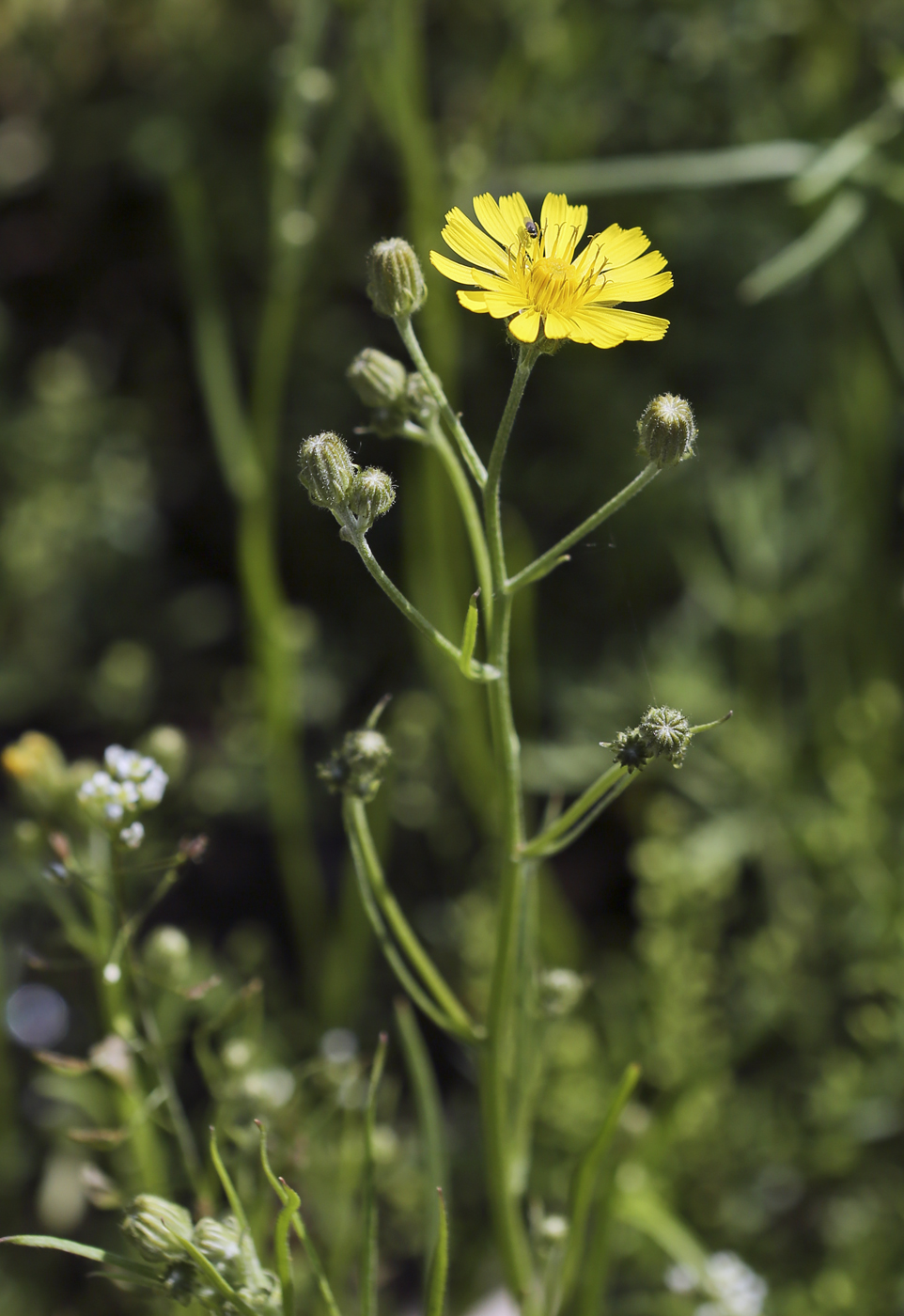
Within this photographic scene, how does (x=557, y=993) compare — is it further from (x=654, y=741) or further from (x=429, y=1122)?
(x=654, y=741)

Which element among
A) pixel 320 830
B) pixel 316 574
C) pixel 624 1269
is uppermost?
pixel 316 574

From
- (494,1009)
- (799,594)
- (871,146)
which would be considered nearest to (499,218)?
(494,1009)

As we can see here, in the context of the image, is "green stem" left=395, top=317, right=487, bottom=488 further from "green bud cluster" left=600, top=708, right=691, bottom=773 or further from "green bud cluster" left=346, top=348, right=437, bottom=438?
"green bud cluster" left=600, top=708, right=691, bottom=773

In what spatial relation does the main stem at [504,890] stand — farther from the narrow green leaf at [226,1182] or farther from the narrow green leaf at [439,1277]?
the narrow green leaf at [226,1182]

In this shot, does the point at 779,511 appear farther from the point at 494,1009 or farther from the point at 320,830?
the point at 494,1009

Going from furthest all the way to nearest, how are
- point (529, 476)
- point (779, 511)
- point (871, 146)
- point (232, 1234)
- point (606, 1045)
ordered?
point (529, 476) < point (779, 511) < point (606, 1045) < point (871, 146) < point (232, 1234)
